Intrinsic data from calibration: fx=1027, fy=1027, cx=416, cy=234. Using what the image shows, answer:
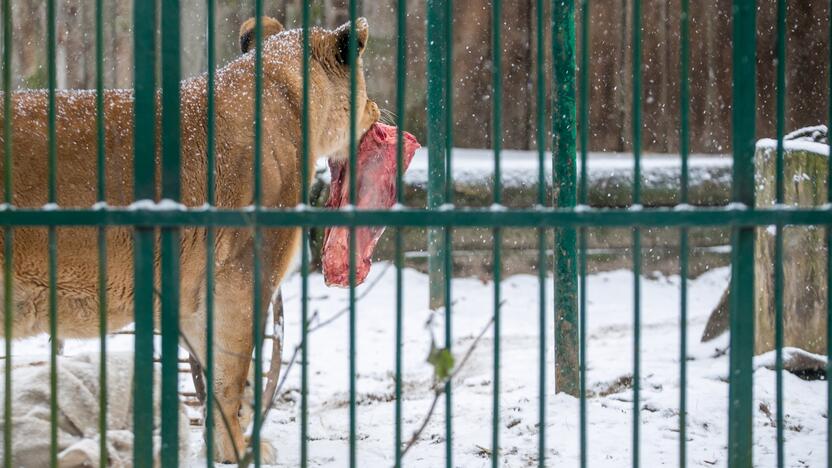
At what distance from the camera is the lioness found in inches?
164

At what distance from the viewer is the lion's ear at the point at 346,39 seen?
17.1 ft

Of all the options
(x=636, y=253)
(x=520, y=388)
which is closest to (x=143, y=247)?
(x=636, y=253)

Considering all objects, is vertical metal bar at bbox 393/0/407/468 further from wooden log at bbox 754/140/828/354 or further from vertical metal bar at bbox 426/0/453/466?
vertical metal bar at bbox 426/0/453/466

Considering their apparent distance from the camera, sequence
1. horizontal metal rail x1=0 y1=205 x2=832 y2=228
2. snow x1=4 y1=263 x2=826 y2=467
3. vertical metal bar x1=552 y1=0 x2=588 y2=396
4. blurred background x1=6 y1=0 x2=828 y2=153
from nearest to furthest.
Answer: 1. horizontal metal rail x1=0 y1=205 x2=832 y2=228
2. snow x1=4 y1=263 x2=826 y2=467
3. vertical metal bar x1=552 y1=0 x2=588 y2=396
4. blurred background x1=6 y1=0 x2=828 y2=153

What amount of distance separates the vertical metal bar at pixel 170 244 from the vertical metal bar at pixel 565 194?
9.38 feet

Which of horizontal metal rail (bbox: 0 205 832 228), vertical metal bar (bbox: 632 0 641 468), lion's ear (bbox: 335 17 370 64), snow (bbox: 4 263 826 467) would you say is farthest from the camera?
lion's ear (bbox: 335 17 370 64)

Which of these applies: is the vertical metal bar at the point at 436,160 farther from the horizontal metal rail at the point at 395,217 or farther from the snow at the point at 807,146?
the horizontal metal rail at the point at 395,217

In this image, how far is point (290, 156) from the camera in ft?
16.3

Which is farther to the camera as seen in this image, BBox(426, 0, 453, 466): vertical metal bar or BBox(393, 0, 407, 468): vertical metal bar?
BBox(426, 0, 453, 466): vertical metal bar

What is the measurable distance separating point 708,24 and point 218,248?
6872 mm

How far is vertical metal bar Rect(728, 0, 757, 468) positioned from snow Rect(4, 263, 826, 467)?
3.18 ft

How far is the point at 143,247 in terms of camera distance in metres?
2.92

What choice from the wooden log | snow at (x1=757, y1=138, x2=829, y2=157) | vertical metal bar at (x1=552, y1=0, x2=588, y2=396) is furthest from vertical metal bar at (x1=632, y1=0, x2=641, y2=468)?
snow at (x1=757, y1=138, x2=829, y2=157)

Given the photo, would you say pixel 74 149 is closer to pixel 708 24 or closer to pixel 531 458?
pixel 531 458
